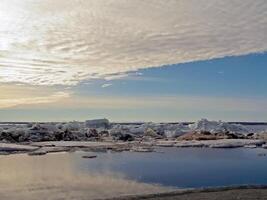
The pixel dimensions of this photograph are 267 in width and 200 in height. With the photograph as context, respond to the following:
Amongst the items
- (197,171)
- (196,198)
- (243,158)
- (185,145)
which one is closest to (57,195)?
(196,198)

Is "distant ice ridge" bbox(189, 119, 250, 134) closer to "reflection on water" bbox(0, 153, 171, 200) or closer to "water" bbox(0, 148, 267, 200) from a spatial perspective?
"water" bbox(0, 148, 267, 200)

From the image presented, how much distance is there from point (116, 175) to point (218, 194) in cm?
607

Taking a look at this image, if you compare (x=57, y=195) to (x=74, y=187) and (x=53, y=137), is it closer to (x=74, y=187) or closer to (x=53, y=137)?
(x=74, y=187)

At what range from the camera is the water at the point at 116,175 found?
15.6m

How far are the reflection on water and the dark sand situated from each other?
4.07ft

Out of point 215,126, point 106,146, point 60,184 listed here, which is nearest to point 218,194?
point 60,184

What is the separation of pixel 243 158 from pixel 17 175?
14.3 metres

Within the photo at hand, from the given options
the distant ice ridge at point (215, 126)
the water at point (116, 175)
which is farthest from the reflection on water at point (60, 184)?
the distant ice ridge at point (215, 126)

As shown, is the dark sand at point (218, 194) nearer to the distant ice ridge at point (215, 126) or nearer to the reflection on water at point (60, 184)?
the reflection on water at point (60, 184)

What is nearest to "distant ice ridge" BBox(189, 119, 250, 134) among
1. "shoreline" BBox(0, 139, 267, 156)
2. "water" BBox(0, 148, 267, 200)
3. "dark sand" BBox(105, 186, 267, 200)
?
"shoreline" BBox(0, 139, 267, 156)

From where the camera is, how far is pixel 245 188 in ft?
52.0

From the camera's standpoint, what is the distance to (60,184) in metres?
17.0

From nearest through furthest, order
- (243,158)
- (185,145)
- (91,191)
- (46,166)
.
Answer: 1. (91,191)
2. (46,166)
3. (243,158)
4. (185,145)

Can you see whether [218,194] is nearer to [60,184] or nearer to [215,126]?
[60,184]
